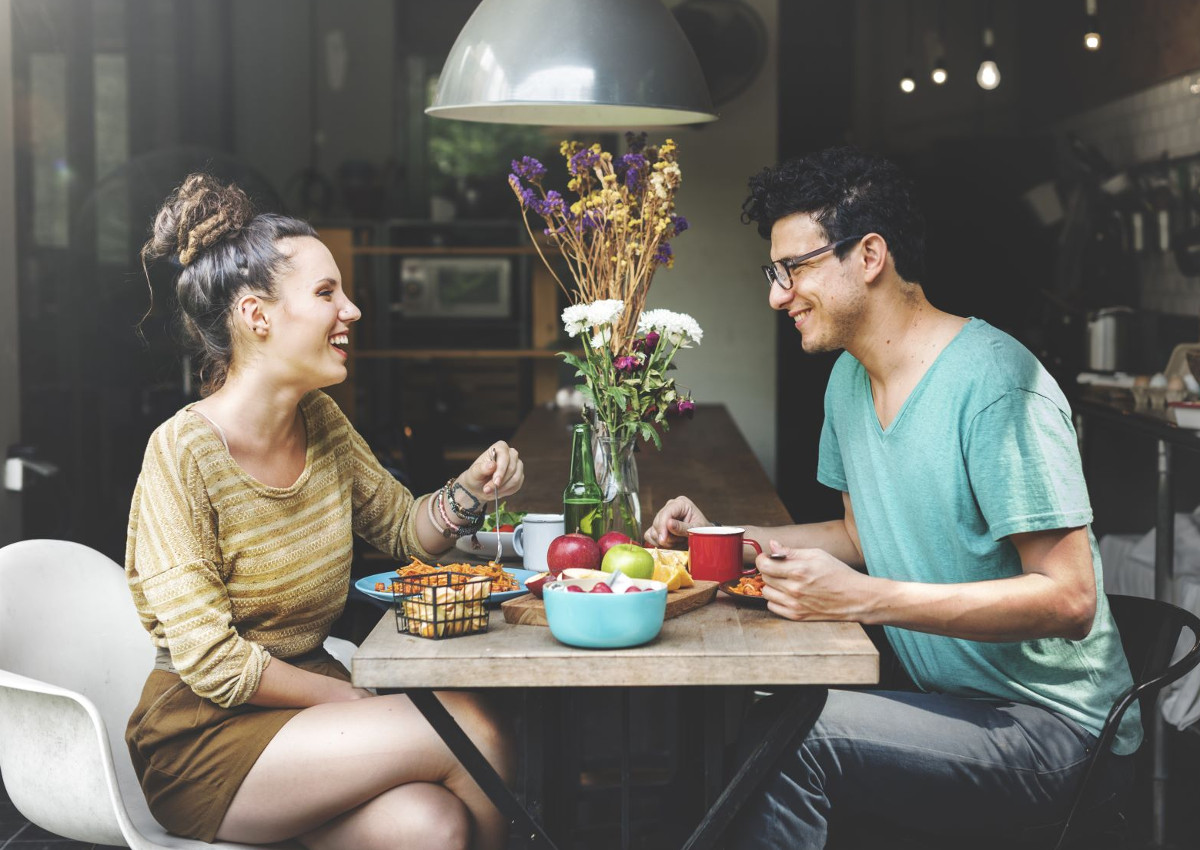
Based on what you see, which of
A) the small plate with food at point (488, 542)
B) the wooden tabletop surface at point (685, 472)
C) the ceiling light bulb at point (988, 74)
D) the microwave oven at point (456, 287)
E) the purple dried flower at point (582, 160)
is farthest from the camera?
the microwave oven at point (456, 287)

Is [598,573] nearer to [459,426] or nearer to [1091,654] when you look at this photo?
[1091,654]

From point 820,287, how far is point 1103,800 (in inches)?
33.3

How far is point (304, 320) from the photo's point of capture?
6.38ft

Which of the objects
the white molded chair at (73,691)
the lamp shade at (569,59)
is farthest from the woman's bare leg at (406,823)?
the lamp shade at (569,59)

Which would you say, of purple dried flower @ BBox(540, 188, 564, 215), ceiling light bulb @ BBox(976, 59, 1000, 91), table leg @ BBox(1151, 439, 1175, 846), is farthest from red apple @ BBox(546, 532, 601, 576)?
ceiling light bulb @ BBox(976, 59, 1000, 91)

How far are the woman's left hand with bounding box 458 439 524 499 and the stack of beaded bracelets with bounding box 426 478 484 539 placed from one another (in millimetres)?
18

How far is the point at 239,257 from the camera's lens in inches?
76.5

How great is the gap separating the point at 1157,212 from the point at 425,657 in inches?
170

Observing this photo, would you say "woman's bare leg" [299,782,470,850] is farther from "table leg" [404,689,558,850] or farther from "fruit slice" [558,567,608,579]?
"fruit slice" [558,567,608,579]

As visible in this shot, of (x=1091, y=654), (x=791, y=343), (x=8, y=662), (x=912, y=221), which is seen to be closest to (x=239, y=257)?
(x=8, y=662)

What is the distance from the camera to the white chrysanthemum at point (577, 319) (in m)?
1.88

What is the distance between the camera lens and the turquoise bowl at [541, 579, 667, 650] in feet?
4.88

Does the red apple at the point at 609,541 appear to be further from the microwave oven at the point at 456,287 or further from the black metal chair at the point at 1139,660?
the microwave oven at the point at 456,287

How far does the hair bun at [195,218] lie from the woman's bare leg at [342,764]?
724mm
